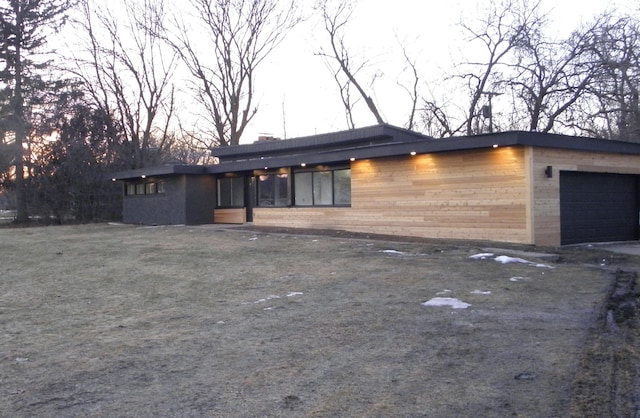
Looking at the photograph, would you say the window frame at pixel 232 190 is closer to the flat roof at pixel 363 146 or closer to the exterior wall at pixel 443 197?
the flat roof at pixel 363 146

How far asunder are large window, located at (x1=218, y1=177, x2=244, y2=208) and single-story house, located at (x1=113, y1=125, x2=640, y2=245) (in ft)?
3.26

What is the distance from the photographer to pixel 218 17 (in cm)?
3403

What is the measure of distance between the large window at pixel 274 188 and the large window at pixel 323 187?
0.50 metres

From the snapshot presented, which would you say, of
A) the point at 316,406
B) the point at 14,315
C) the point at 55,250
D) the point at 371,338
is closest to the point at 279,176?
the point at 55,250

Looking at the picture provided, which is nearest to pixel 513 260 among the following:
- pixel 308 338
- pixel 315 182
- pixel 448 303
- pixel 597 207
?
pixel 448 303

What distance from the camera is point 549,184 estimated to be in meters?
15.0

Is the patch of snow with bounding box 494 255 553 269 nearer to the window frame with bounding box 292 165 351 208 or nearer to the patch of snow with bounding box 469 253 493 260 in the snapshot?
the patch of snow with bounding box 469 253 493 260

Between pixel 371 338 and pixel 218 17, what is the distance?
31489 millimetres

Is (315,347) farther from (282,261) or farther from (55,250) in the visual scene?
(55,250)

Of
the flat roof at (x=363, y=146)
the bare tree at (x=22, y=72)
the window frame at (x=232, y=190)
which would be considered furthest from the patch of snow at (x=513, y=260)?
the bare tree at (x=22, y=72)

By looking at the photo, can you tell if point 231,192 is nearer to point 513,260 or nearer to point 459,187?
point 459,187

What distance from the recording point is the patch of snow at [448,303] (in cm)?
740

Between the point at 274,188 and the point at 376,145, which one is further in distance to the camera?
the point at 274,188

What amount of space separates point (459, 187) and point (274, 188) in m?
8.88
